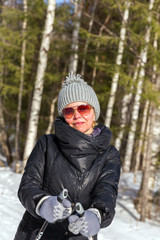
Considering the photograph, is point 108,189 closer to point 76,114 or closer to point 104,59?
point 76,114

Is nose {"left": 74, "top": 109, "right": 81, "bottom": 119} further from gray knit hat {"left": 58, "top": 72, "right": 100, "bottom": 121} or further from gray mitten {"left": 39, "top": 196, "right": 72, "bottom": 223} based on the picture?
gray mitten {"left": 39, "top": 196, "right": 72, "bottom": 223}

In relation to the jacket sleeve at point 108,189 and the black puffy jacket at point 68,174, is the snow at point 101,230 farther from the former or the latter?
the jacket sleeve at point 108,189

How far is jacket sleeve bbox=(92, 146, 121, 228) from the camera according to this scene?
4.47 feet

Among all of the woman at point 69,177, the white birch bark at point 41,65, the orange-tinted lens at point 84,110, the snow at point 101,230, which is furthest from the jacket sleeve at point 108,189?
the white birch bark at point 41,65

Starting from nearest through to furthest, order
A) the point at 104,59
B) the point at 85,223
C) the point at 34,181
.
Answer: the point at 85,223, the point at 34,181, the point at 104,59

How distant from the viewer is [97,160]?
5.16 feet

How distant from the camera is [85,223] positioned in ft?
3.98

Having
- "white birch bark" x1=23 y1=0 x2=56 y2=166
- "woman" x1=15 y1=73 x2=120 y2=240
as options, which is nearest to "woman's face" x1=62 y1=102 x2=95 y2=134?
"woman" x1=15 y1=73 x2=120 y2=240

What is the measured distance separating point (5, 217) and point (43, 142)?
2992 millimetres

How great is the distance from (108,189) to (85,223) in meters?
0.32

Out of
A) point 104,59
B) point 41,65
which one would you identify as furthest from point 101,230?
point 104,59

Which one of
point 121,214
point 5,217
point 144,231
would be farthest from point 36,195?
point 121,214

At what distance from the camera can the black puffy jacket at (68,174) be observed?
1.49 m

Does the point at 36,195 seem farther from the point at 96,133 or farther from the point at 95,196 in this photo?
the point at 96,133
